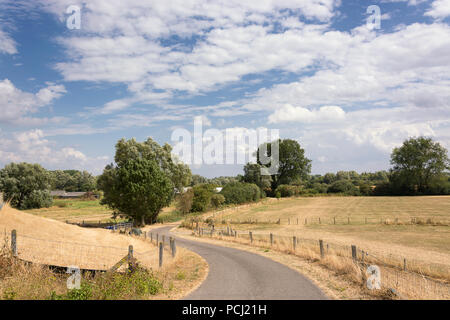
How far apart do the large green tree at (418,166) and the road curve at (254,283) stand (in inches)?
3975

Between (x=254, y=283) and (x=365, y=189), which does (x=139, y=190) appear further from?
(x=365, y=189)

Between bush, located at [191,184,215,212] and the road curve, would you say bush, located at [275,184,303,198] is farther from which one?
the road curve

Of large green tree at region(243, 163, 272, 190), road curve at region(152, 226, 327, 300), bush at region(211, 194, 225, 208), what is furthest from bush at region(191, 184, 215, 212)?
road curve at region(152, 226, 327, 300)

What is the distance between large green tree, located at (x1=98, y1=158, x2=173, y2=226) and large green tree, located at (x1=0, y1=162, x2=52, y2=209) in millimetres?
39802

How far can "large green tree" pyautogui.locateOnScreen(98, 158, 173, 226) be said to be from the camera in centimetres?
5003

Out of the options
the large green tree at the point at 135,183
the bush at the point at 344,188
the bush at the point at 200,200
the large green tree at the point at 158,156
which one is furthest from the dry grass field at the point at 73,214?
the bush at the point at 344,188

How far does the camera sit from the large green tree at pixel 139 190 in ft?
164

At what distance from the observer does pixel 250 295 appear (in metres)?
11.5

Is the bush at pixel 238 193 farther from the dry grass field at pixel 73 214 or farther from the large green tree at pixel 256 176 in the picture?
the dry grass field at pixel 73 214

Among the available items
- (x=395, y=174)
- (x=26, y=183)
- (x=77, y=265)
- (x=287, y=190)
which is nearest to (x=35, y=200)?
(x=26, y=183)

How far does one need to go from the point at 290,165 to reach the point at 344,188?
2070 centimetres

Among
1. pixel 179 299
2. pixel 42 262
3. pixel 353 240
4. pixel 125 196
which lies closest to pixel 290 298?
pixel 179 299

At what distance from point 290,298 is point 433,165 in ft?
367

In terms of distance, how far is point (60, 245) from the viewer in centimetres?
1841
